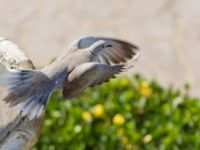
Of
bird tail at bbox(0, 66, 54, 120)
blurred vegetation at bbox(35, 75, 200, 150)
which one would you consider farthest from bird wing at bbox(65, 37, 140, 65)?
blurred vegetation at bbox(35, 75, 200, 150)

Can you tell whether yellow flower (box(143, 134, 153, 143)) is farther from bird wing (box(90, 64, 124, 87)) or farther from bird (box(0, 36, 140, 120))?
bird wing (box(90, 64, 124, 87))

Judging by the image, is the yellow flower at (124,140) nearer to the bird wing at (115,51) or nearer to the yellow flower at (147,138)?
the yellow flower at (147,138)

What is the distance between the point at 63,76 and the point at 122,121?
91.5 inches

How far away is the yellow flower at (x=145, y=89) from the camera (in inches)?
191

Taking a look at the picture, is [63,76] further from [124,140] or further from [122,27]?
[122,27]

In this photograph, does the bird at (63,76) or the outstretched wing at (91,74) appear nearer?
the bird at (63,76)

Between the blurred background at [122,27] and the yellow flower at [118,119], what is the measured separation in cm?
137

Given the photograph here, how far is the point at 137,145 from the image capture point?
171 inches

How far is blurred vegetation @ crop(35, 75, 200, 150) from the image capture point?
433 centimetres

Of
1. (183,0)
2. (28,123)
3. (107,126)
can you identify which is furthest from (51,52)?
(28,123)

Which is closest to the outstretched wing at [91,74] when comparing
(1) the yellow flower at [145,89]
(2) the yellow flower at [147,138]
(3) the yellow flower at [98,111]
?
(2) the yellow flower at [147,138]

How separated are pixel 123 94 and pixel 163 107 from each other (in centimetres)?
29

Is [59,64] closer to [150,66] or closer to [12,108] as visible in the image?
[12,108]

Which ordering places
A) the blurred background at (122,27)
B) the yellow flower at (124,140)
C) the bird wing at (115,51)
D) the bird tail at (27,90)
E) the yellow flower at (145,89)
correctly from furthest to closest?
the blurred background at (122,27)
the yellow flower at (145,89)
the yellow flower at (124,140)
the bird wing at (115,51)
the bird tail at (27,90)
